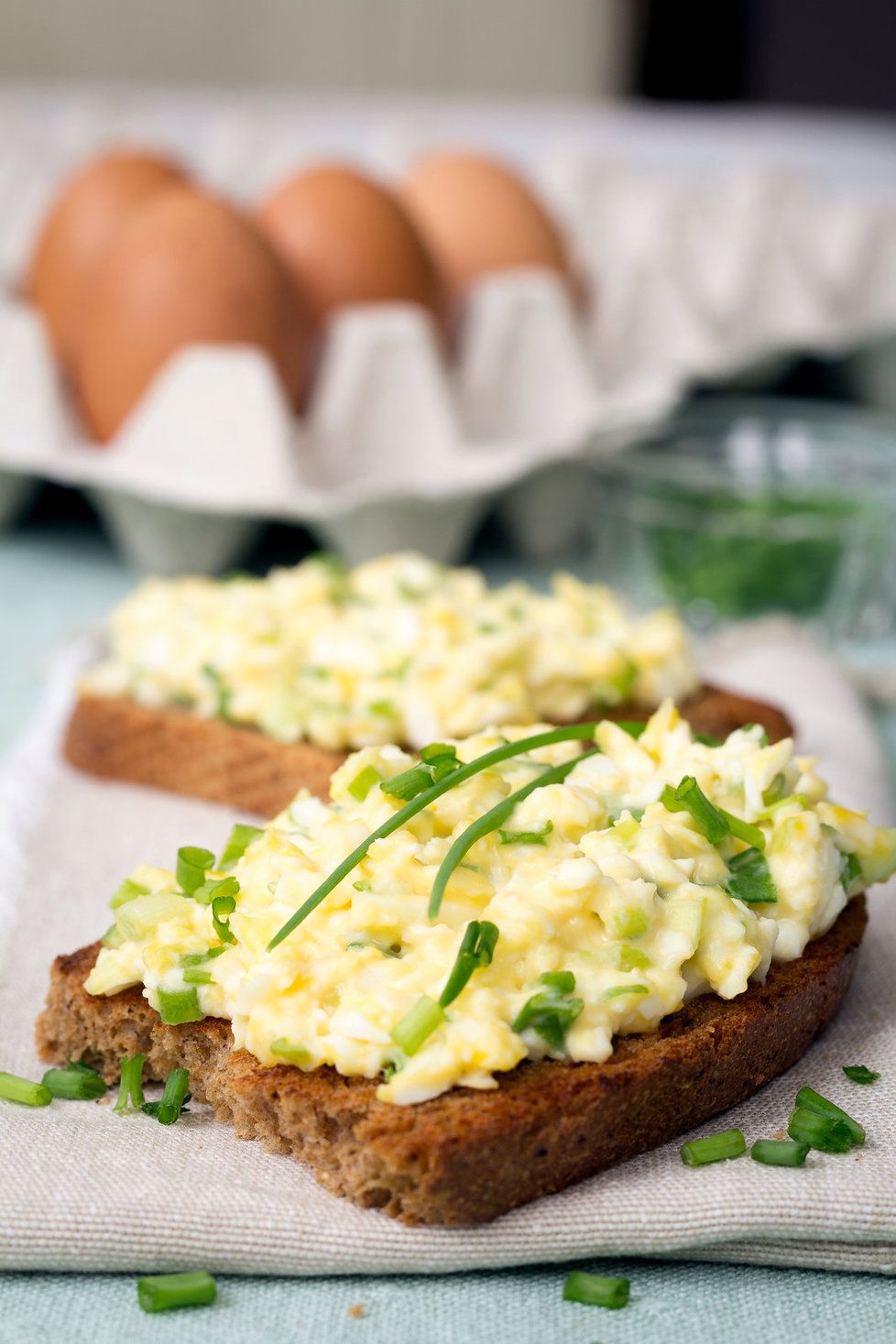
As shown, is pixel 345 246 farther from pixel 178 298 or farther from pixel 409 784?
pixel 409 784

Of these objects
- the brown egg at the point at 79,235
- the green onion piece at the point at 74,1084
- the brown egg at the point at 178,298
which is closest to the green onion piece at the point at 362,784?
the green onion piece at the point at 74,1084

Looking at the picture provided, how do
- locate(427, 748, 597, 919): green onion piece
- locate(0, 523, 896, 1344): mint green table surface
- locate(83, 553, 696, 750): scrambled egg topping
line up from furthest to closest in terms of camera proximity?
1. locate(83, 553, 696, 750): scrambled egg topping
2. locate(427, 748, 597, 919): green onion piece
3. locate(0, 523, 896, 1344): mint green table surface

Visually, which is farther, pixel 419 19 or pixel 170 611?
pixel 419 19

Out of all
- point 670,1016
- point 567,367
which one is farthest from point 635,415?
point 670,1016

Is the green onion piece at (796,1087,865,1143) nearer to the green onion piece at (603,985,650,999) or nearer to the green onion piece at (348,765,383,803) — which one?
the green onion piece at (603,985,650,999)

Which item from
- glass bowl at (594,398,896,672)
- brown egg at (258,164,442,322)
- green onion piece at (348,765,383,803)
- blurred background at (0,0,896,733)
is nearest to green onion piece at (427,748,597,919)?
green onion piece at (348,765,383,803)

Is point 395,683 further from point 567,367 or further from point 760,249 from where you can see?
point 760,249

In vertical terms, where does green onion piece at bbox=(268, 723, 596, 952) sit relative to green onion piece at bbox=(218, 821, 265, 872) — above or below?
above

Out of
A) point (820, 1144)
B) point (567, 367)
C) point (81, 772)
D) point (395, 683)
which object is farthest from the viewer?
point (567, 367)

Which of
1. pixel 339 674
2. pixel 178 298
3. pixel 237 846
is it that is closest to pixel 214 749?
pixel 339 674
